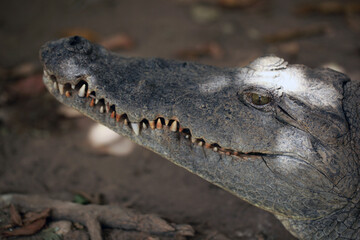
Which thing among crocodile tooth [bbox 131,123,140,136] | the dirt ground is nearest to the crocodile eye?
crocodile tooth [bbox 131,123,140,136]

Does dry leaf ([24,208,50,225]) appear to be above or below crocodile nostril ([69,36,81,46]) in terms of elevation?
below

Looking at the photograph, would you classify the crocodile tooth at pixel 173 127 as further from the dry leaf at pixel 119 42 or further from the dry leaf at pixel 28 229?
the dry leaf at pixel 119 42

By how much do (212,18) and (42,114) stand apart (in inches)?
115

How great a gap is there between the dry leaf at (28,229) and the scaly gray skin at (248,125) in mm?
945

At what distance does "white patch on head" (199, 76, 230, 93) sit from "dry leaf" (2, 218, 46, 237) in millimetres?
1599

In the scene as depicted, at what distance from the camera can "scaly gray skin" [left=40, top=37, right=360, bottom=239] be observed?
242 cm

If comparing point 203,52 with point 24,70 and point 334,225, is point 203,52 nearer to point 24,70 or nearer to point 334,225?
point 24,70

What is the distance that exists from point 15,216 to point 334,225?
2.40 meters

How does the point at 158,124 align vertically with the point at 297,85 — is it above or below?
below

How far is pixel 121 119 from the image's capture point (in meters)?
2.60

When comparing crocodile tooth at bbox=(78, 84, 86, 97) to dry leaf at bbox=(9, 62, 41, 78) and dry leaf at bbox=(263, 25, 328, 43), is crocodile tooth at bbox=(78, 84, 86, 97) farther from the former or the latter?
dry leaf at bbox=(263, 25, 328, 43)

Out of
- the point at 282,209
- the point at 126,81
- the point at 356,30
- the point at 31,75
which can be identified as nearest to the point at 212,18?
the point at 356,30

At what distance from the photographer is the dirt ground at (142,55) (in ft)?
10.5

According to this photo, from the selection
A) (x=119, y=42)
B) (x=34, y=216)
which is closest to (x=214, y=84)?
(x=34, y=216)
